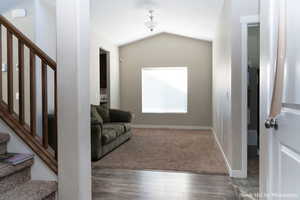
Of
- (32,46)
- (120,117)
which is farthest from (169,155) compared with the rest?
(32,46)

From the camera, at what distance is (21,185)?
1.70m

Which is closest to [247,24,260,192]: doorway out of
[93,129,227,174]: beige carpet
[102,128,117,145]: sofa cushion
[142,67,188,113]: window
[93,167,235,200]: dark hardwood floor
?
[93,129,227,174]: beige carpet

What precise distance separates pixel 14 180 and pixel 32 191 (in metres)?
0.18

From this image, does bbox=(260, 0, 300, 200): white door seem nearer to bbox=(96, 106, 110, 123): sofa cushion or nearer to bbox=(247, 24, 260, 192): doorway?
bbox=(247, 24, 260, 192): doorway

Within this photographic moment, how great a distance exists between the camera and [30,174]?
1.80 meters

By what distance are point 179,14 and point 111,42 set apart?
2362 millimetres

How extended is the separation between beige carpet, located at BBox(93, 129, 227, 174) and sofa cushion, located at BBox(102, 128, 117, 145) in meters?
0.27

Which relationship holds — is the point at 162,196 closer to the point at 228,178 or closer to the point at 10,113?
the point at 228,178

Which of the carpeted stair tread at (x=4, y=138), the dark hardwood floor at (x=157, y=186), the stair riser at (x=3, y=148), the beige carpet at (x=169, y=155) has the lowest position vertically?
the dark hardwood floor at (x=157, y=186)

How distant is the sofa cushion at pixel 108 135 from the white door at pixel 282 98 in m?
2.72

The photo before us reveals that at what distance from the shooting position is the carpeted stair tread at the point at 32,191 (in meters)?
1.52

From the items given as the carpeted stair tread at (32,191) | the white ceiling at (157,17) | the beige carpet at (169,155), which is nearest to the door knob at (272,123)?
the carpeted stair tread at (32,191)

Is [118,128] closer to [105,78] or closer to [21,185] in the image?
[105,78]

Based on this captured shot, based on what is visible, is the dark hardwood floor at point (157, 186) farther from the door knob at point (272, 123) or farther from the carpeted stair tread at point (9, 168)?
the door knob at point (272, 123)
